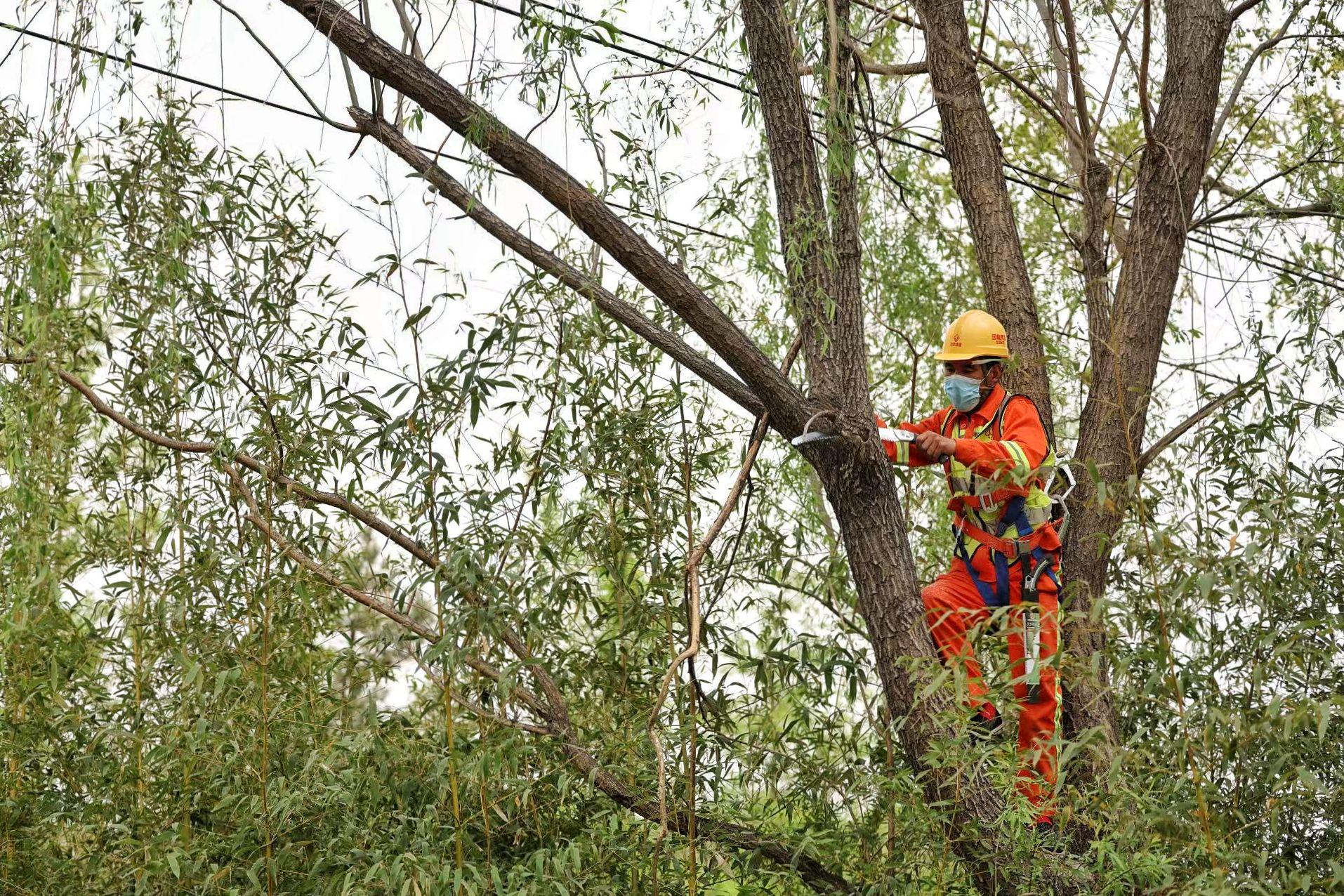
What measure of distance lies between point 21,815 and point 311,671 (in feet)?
2.54

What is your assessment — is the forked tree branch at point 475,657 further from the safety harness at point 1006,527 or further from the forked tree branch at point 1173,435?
the forked tree branch at point 1173,435

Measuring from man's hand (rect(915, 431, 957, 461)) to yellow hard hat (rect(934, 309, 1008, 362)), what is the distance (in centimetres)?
37

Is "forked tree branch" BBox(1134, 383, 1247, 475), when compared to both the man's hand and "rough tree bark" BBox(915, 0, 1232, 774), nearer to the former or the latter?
"rough tree bark" BBox(915, 0, 1232, 774)

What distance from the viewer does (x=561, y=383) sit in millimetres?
3195

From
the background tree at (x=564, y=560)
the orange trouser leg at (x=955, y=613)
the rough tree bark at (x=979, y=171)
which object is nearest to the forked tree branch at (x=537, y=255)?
the background tree at (x=564, y=560)

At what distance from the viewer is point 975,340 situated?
156 inches

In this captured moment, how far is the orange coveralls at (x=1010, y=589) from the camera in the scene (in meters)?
3.60

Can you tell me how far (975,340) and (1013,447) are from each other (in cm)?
42

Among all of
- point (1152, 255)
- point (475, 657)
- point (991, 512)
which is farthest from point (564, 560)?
point (1152, 255)

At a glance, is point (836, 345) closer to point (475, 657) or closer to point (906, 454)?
point (906, 454)

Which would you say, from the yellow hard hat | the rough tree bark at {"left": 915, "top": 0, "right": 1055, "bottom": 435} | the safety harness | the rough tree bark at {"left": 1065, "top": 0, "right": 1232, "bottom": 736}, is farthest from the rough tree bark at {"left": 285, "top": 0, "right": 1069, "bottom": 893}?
the rough tree bark at {"left": 915, "top": 0, "right": 1055, "bottom": 435}

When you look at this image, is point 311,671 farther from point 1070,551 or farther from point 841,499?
point 1070,551

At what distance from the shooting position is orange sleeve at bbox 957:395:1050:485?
3650 mm

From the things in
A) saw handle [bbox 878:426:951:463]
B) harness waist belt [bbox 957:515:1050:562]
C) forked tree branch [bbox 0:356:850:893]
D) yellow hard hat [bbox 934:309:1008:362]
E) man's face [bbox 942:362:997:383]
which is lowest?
forked tree branch [bbox 0:356:850:893]
